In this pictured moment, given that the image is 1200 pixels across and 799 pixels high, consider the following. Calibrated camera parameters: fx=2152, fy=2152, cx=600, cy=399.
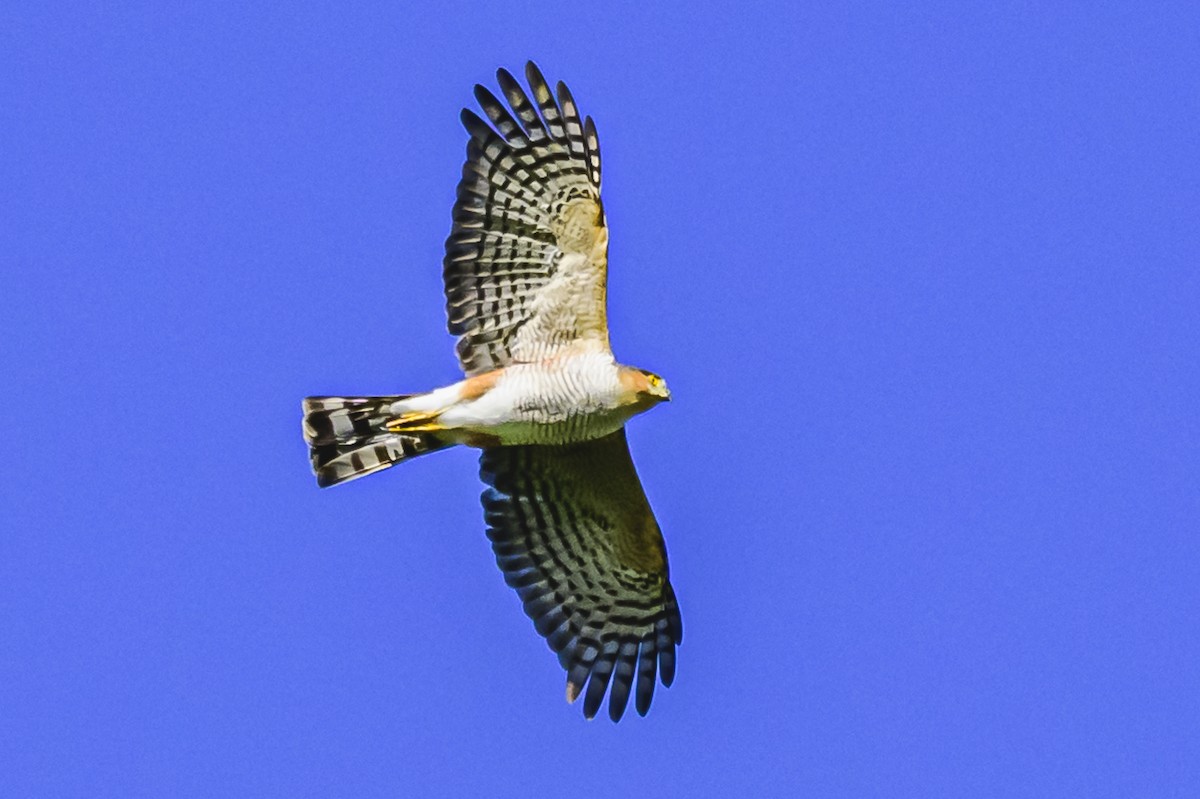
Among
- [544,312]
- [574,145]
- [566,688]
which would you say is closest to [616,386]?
[544,312]

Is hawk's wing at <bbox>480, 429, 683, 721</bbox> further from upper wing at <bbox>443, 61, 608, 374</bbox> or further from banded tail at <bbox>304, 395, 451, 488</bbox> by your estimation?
upper wing at <bbox>443, 61, 608, 374</bbox>

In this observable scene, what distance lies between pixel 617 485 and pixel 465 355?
1385mm

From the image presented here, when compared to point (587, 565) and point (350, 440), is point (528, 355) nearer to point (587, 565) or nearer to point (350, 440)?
point (350, 440)

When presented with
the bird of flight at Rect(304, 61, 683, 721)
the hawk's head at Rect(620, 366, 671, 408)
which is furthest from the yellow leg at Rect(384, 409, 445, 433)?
the hawk's head at Rect(620, 366, 671, 408)

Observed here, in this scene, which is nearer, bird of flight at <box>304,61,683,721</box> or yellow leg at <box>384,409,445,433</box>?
bird of flight at <box>304,61,683,721</box>

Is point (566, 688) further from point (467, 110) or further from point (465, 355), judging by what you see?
point (467, 110)

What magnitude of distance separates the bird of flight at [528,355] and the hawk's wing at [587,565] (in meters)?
0.02

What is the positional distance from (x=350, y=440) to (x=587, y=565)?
1.74 m

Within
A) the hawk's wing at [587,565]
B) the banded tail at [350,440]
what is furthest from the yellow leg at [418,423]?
the hawk's wing at [587,565]

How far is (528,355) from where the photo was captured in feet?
40.6

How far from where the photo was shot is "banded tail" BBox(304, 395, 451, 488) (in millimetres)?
12812

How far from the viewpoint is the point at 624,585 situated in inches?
533

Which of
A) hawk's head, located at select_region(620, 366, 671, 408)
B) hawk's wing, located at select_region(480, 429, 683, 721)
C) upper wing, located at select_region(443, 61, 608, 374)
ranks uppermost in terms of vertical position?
upper wing, located at select_region(443, 61, 608, 374)

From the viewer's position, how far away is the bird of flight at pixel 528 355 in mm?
12148
